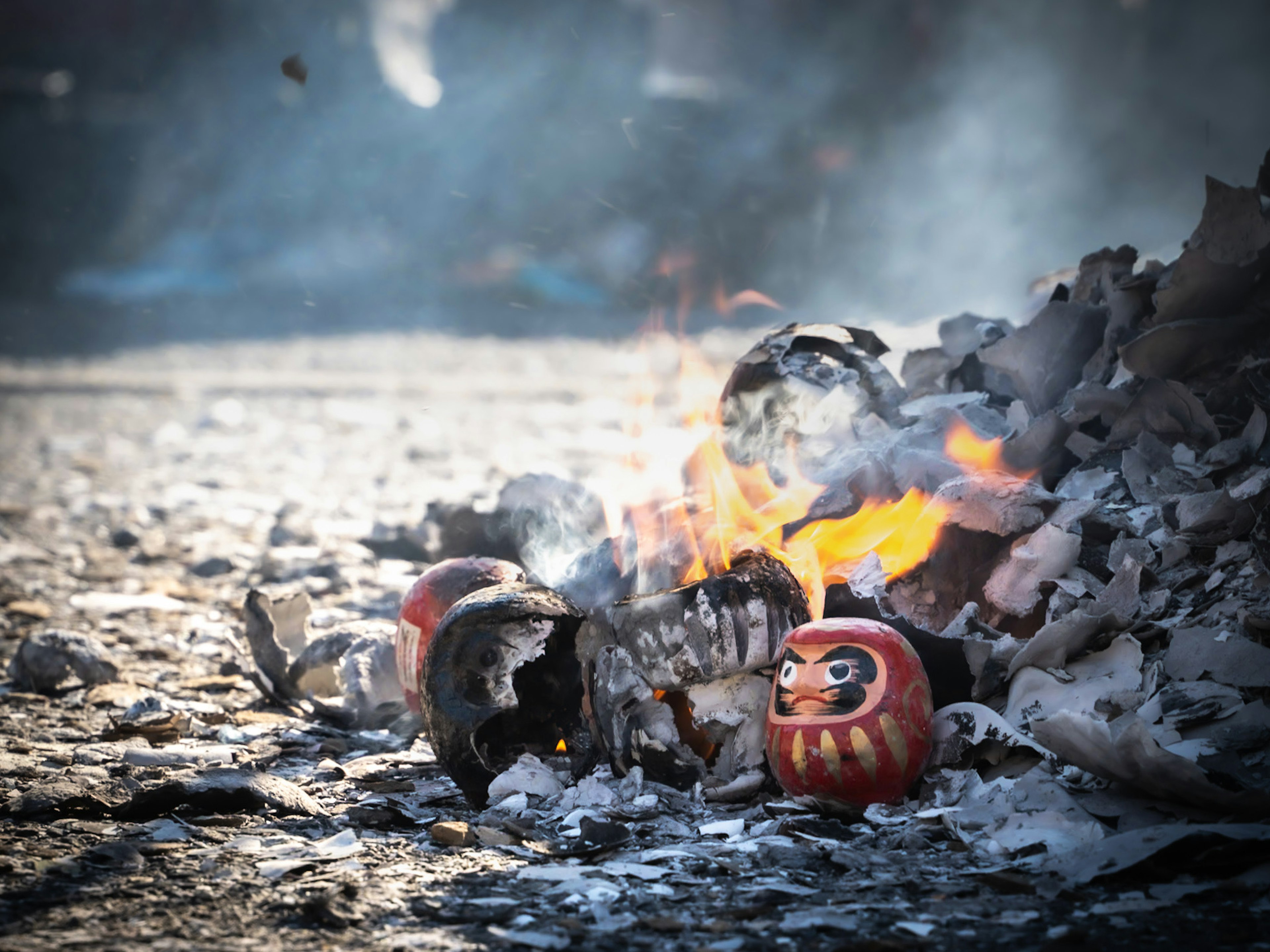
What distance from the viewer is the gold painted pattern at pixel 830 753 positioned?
306 centimetres

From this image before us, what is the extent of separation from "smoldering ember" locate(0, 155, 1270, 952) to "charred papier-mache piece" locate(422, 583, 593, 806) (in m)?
0.01

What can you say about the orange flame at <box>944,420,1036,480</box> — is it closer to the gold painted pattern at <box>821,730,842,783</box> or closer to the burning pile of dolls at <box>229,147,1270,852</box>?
the burning pile of dolls at <box>229,147,1270,852</box>

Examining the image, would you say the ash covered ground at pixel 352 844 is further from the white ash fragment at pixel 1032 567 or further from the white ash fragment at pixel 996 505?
the white ash fragment at pixel 996 505

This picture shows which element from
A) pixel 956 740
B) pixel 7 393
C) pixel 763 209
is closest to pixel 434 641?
pixel 956 740

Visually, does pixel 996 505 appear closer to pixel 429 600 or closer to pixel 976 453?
pixel 976 453

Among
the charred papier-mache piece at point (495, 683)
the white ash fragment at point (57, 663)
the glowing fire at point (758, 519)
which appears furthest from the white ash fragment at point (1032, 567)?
the white ash fragment at point (57, 663)

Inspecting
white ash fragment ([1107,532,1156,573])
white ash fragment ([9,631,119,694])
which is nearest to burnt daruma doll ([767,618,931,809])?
white ash fragment ([1107,532,1156,573])

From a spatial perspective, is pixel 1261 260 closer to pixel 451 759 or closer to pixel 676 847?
pixel 676 847

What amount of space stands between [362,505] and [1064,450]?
6580mm

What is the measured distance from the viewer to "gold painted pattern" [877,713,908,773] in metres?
3.06

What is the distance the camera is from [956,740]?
333 cm

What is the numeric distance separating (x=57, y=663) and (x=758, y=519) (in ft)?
11.5

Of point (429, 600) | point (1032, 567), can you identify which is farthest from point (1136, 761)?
point (429, 600)

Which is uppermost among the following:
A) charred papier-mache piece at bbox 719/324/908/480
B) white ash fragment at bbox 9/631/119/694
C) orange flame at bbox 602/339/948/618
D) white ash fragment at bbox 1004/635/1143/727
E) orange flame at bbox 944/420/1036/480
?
charred papier-mache piece at bbox 719/324/908/480
